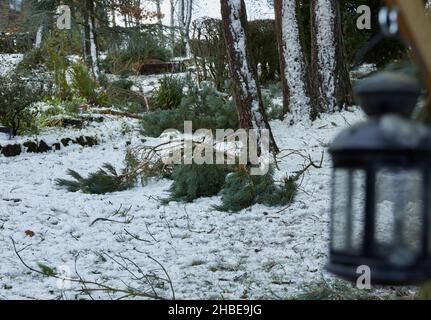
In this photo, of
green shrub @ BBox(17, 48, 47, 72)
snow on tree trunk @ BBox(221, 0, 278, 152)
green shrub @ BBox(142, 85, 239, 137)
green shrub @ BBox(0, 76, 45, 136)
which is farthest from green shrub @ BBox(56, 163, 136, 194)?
green shrub @ BBox(17, 48, 47, 72)

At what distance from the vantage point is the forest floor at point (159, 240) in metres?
3.66

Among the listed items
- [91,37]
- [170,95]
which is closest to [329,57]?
[170,95]

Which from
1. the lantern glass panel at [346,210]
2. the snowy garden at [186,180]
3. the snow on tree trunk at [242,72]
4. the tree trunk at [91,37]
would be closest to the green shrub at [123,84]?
the snowy garden at [186,180]

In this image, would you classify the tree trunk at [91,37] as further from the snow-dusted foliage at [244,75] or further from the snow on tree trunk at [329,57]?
the snow-dusted foliage at [244,75]

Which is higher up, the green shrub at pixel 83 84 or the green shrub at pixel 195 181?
the green shrub at pixel 83 84

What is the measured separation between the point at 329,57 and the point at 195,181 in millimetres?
3769

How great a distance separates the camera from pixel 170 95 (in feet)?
34.3

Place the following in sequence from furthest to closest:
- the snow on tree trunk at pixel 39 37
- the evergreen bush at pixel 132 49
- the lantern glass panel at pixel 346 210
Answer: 1. the snow on tree trunk at pixel 39 37
2. the evergreen bush at pixel 132 49
3. the lantern glass panel at pixel 346 210

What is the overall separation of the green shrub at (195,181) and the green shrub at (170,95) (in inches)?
188

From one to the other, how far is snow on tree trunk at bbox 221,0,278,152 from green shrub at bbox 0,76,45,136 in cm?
329

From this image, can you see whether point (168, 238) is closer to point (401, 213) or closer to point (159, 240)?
point (159, 240)

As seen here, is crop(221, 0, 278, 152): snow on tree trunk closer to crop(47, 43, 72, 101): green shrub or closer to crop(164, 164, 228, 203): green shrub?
crop(164, 164, 228, 203): green shrub

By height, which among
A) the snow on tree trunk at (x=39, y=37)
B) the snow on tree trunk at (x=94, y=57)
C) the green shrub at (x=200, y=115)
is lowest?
the green shrub at (x=200, y=115)
